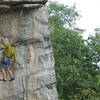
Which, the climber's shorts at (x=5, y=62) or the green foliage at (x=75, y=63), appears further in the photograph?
the green foliage at (x=75, y=63)

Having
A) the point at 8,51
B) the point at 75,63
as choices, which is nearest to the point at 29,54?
the point at 8,51

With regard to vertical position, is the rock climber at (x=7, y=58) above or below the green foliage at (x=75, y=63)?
above

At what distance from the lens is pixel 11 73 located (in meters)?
10.5

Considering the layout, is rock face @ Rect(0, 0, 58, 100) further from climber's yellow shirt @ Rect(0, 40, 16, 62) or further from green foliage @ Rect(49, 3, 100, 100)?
green foliage @ Rect(49, 3, 100, 100)

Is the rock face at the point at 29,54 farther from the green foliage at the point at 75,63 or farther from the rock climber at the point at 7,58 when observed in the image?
the green foliage at the point at 75,63

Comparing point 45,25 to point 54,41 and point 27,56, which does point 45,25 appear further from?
point 54,41

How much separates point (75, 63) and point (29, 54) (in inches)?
264

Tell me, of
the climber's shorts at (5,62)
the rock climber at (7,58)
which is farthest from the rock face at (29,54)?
the climber's shorts at (5,62)

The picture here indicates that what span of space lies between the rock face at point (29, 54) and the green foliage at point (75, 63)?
574 cm

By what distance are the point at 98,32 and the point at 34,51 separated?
8.17m

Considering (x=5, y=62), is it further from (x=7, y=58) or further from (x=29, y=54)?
(x=29, y=54)

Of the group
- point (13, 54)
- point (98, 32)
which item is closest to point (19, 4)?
point (13, 54)

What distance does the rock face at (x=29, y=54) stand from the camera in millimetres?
10508

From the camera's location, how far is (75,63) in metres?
17.2
